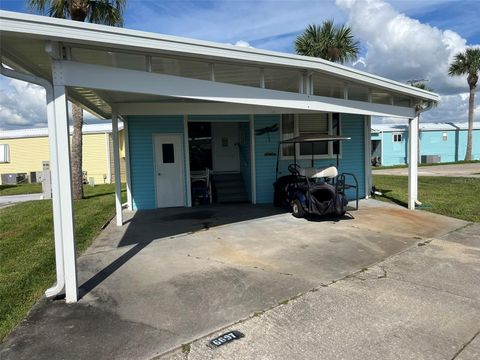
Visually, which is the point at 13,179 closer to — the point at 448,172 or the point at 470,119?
the point at 448,172

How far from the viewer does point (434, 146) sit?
121ft

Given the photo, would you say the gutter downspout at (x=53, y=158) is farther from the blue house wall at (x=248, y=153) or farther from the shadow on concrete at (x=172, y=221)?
the blue house wall at (x=248, y=153)

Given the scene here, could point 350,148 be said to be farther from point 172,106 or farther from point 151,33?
point 151,33

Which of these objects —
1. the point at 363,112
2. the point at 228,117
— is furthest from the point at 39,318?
the point at 228,117

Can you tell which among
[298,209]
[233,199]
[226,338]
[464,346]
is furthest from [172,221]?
[464,346]

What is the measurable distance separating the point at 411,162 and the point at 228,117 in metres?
5.09

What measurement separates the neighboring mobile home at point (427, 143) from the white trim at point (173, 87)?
1185 inches

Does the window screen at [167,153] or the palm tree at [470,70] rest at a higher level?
the palm tree at [470,70]

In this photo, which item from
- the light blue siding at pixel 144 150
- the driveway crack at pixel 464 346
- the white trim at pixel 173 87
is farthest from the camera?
the light blue siding at pixel 144 150

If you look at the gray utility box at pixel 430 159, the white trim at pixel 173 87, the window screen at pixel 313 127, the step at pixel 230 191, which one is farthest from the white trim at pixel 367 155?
the gray utility box at pixel 430 159

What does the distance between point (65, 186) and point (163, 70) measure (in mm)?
3192

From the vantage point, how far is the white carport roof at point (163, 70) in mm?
4223

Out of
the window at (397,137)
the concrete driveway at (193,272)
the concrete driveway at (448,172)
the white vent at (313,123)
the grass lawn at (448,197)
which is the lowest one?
the concrete driveway at (193,272)

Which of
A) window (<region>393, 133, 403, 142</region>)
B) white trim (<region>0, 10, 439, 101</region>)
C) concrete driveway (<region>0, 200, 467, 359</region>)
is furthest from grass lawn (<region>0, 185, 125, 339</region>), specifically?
window (<region>393, 133, 403, 142</region>)
